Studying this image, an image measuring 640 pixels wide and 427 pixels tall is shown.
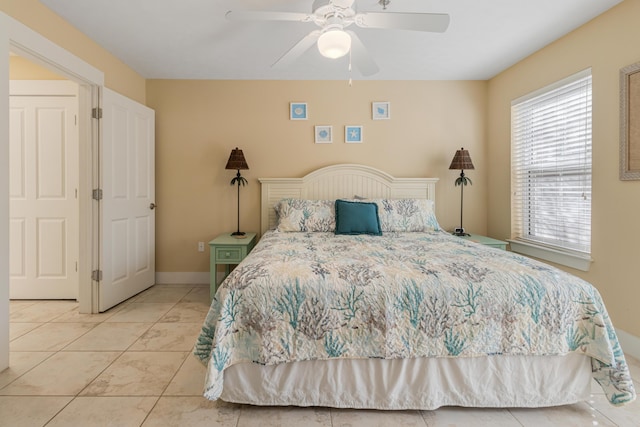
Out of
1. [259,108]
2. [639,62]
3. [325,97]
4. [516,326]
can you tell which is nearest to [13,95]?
[259,108]

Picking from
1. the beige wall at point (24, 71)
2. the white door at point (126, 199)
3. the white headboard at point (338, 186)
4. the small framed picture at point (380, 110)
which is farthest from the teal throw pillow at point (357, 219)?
the beige wall at point (24, 71)

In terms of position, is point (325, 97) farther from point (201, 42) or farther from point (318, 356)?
point (318, 356)

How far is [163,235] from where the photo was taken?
3.75m

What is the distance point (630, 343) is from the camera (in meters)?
2.19

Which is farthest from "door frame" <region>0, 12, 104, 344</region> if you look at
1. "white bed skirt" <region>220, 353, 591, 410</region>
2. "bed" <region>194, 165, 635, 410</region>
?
"white bed skirt" <region>220, 353, 591, 410</region>

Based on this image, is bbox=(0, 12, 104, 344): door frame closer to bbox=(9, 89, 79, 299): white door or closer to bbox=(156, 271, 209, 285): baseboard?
bbox=(9, 89, 79, 299): white door

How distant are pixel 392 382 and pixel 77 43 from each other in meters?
3.44

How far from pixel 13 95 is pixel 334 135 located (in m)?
3.22

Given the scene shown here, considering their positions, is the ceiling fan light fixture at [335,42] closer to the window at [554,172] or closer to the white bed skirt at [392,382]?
the white bed skirt at [392,382]

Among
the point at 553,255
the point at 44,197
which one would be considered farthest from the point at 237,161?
the point at 553,255

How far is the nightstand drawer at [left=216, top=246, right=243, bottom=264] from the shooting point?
10.2ft

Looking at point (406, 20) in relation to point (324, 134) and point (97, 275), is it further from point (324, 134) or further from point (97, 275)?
point (97, 275)

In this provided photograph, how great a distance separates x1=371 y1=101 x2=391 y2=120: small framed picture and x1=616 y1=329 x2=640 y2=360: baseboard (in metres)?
2.82

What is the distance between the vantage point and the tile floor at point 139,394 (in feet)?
5.07
